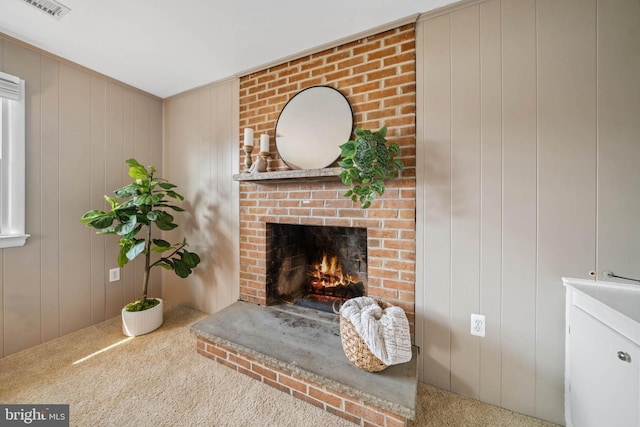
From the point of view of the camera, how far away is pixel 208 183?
2395 millimetres

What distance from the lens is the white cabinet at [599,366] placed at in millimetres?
820

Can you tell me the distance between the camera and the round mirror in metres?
1.74

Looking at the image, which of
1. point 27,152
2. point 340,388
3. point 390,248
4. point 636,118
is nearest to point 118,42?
point 27,152

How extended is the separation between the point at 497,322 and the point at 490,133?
3.51ft

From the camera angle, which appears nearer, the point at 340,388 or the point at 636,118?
the point at 636,118

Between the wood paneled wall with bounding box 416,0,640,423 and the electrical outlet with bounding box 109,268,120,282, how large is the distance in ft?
8.95

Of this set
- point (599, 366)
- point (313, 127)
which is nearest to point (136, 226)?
point (313, 127)

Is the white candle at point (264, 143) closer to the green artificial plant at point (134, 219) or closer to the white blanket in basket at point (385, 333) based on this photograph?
the green artificial plant at point (134, 219)

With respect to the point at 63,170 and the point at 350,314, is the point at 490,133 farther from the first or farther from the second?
the point at 63,170

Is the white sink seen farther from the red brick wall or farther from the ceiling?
the ceiling

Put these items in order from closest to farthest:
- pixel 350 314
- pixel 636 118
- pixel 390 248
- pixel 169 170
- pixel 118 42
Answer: pixel 636 118
pixel 350 314
pixel 390 248
pixel 118 42
pixel 169 170

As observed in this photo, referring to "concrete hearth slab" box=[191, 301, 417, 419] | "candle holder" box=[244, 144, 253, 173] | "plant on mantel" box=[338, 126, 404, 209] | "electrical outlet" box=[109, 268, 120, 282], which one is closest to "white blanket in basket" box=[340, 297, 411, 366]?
"concrete hearth slab" box=[191, 301, 417, 419]

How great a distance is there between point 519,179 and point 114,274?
3.33 metres

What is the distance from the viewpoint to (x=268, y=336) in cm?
163
